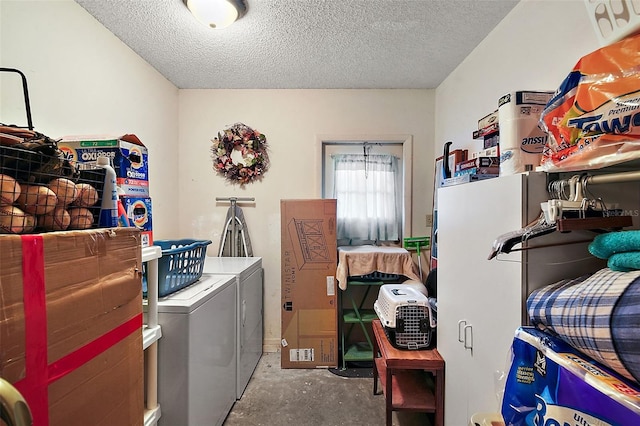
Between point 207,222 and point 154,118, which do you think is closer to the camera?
point 154,118

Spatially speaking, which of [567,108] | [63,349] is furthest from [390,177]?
[63,349]

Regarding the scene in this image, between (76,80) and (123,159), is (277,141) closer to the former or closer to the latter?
(76,80)

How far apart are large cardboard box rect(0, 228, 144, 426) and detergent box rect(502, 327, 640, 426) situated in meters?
1.12

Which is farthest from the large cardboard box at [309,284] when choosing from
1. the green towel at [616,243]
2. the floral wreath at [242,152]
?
the green towel at [616,243]

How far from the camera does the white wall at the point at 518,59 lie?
127cm

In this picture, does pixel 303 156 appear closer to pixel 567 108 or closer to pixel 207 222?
pixel 207 222

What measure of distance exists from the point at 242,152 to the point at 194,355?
1879 millimetres

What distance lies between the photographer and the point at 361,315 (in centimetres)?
264

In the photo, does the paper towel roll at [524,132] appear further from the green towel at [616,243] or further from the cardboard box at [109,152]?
the cardboard box at [109,152]

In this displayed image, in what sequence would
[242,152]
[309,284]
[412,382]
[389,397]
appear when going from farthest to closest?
[242,152] < [309,284] < [412,382] < [389,397]

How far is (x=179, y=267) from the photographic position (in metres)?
1.60

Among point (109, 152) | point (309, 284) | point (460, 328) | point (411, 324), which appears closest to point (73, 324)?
point (109, 152)

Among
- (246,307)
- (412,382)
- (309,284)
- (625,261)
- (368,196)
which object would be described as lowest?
(412,382)

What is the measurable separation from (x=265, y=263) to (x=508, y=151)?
2310mm
